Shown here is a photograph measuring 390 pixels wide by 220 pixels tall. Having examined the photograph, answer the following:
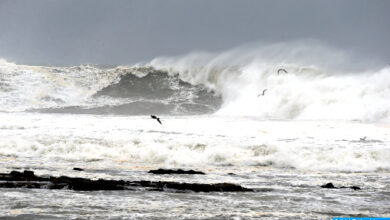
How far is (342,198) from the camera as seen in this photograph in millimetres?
8648

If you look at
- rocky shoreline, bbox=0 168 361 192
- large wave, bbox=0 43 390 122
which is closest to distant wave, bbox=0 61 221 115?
large wave, bbox=0 43 390 122

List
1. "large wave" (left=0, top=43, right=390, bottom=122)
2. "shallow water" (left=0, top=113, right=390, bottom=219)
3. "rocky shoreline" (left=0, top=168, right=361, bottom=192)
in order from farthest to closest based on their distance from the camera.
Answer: "large wave" (left=0, top=43, right=390, bottom=122) < "rocky shoreline" (left=0, top=168, right=361, bottom=192) < "shallow water" (left=0, top=113, right=390, bottom=219)

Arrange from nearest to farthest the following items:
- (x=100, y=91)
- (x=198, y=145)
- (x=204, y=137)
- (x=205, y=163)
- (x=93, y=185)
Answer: (x=93, y=185) < (x=205, y=163) < (x=198, y=145) < (x=204, y=137) < (x=100, y=91)

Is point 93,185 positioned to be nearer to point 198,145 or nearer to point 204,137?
point 198,145

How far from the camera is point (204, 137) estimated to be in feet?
63.3

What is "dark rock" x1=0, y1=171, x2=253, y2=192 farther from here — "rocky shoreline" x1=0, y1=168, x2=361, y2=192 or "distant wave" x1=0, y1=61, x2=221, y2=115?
"distant wave" x1=0, y1=61, x2=221, y2=115

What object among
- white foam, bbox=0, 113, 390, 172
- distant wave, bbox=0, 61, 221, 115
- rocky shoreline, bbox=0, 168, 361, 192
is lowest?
rocky shoreline, bbox=0, 168, 361, 192

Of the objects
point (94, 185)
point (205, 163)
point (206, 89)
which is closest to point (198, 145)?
point (205, 163)

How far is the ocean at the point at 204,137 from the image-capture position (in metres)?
7.64

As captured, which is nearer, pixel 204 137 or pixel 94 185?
pixel 94 185

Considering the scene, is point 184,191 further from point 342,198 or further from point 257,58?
point 257,58

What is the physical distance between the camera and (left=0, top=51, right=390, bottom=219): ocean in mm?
7637

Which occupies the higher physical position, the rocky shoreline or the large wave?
the large wave

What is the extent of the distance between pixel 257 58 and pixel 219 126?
22.6 m
